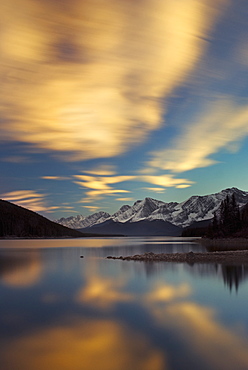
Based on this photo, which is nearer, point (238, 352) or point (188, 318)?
point (238, 352)

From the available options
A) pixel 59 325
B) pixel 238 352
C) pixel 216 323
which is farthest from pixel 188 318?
pixel 59 325

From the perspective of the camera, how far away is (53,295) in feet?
84.8

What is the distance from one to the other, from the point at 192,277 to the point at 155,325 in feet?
63.7

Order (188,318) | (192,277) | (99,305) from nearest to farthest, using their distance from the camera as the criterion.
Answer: (188,318) < (99,305) < (192,277)

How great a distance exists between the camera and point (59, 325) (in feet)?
56.0

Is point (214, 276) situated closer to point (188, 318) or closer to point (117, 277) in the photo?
point (117, 277)

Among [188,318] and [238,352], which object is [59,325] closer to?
[188,318]

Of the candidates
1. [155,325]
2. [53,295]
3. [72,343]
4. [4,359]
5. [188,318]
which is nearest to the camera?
[4,359]

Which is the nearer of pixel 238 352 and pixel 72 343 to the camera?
pixel 238 352

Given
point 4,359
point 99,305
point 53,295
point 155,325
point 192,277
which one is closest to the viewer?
point 4,359

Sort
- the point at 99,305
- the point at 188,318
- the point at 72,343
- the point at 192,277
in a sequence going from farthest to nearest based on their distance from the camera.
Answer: the point at 192,277
the point at 99,305
the point at 188,318
the point at 72,343

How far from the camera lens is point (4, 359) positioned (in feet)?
40.4

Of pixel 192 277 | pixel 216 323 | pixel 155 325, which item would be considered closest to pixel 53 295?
pixel 155 325

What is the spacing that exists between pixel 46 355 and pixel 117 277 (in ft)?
76.7
